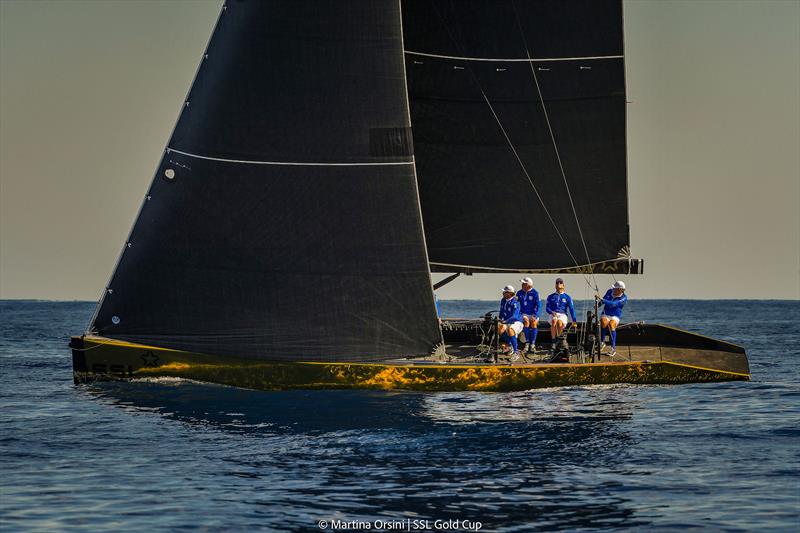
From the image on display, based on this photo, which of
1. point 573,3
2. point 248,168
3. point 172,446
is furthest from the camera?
point 573,3

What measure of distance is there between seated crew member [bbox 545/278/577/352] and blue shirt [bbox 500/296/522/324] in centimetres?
140

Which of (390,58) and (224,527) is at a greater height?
(390,58)

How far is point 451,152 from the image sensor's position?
26688 millimetres

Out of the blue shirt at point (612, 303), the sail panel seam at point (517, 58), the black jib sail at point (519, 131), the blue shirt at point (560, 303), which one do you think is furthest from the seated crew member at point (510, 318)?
the sail panel seam at point (517, 58)

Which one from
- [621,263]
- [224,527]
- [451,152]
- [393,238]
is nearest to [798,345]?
[621,263]

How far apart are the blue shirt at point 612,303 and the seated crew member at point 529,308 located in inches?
58.8

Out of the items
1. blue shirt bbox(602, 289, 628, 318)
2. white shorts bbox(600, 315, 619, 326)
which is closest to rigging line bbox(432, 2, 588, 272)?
blue shirt bbox(602, 289, 628, 318)

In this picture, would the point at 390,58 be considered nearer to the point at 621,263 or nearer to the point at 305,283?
the point at 305,283

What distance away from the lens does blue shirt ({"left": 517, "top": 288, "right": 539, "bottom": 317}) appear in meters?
25.4

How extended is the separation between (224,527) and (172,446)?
16.8 feet

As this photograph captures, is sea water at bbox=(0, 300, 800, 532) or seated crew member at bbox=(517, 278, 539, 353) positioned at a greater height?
seated crew member at bbox=(517, 278, 539, 353)

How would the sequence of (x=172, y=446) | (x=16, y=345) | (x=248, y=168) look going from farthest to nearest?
1. (x=16, y=345)
2. (x=248, y=168)
3. (x=172, y=446)

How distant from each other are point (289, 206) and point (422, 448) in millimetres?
6836

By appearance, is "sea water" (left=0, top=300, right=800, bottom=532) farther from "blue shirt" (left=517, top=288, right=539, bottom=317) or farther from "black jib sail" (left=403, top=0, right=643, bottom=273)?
"black jib sail" (left=403, top=0, right=643, bottom=273)
